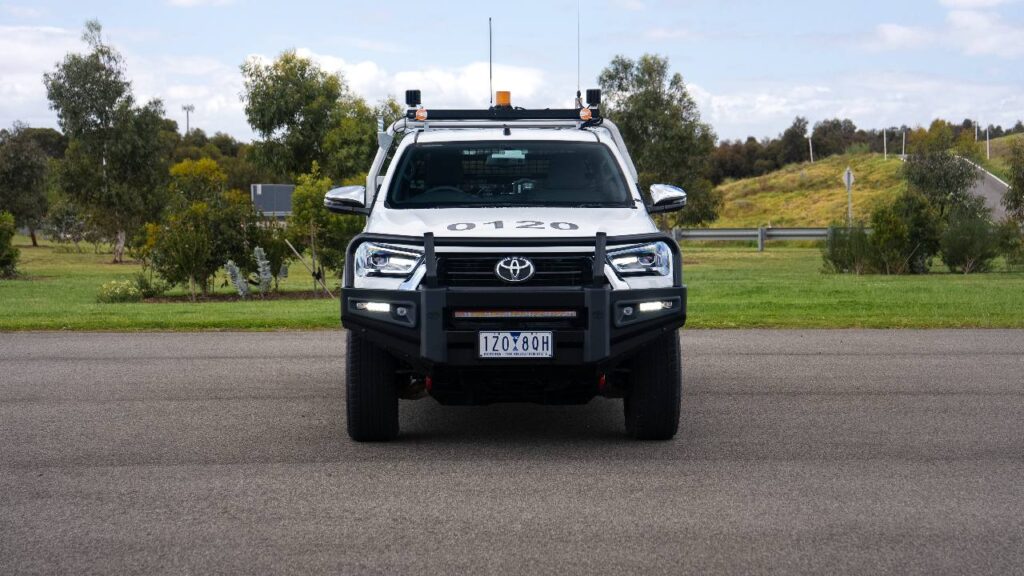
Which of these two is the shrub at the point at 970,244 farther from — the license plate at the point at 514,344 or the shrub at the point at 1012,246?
the license plate at the point at 514,344

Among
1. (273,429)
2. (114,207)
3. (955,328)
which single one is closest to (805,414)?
(273,429)

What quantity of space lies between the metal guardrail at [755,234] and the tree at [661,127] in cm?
210

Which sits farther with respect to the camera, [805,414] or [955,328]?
[955,328]

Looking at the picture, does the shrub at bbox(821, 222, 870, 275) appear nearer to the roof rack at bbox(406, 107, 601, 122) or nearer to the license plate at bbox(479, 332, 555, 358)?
the roof rack at bbox(406, 107, 601, 122)

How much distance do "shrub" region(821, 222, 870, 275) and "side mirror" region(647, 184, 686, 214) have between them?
1941 cm

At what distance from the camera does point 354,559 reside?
5.09 metres

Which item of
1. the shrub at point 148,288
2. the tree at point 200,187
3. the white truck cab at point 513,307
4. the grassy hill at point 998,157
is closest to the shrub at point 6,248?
the tree at point 200,187

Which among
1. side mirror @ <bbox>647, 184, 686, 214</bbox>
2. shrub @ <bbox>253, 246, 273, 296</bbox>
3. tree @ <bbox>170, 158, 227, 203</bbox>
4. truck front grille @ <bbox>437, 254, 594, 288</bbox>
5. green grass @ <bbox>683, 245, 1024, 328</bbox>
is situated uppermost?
tree @ <bbox>170, 158, 227, 203</bbox>

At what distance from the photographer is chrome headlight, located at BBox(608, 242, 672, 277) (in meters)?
7.40

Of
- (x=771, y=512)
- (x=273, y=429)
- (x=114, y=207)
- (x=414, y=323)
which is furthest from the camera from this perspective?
(x=114, y=207)

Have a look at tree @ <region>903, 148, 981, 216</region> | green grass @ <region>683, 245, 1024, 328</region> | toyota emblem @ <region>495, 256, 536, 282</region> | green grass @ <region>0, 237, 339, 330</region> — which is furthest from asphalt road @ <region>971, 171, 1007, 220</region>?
toyota emblem @ <region>495, 256, 536, 282</region>

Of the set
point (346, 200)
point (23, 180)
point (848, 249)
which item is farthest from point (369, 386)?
point (23, 180)

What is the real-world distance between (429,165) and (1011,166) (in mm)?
30825

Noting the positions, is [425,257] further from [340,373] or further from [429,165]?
[340,373]
